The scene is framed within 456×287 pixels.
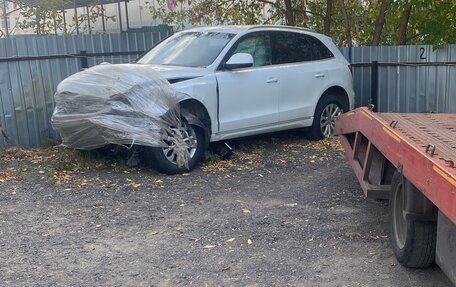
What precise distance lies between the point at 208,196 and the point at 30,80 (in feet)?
13.7

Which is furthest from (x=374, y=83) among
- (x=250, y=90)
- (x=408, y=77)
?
(x=250, y=90)

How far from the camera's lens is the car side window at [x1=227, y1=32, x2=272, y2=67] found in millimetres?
7984

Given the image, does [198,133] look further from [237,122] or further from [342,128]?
[342,128]

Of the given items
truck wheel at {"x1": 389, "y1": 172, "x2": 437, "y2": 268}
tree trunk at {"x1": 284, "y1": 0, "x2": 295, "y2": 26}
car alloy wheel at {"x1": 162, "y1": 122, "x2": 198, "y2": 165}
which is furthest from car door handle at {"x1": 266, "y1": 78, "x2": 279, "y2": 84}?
tree trunk at {"x1": 284, "y1": 0, "x2": 295, "y2": 26}

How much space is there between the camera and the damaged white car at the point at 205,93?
6.71 meters

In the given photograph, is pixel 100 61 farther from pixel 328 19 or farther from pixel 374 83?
pixel 328 19

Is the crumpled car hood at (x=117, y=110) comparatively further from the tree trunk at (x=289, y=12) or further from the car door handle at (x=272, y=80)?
the tree trunk at (x=289, y=12)

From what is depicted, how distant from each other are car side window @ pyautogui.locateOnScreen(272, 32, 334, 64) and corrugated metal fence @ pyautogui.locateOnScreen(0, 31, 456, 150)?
1.85m

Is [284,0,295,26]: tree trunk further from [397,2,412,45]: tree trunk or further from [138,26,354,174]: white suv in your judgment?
[138,26,354,174]: white suv

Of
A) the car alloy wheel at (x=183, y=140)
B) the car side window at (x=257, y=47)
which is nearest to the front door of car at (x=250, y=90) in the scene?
the car side window at (x=257, y=47)

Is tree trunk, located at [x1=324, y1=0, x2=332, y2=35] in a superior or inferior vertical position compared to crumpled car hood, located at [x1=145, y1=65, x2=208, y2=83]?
superior

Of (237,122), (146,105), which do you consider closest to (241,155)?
(237,122)

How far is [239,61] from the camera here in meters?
7.54

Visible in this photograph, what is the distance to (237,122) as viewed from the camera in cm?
774
